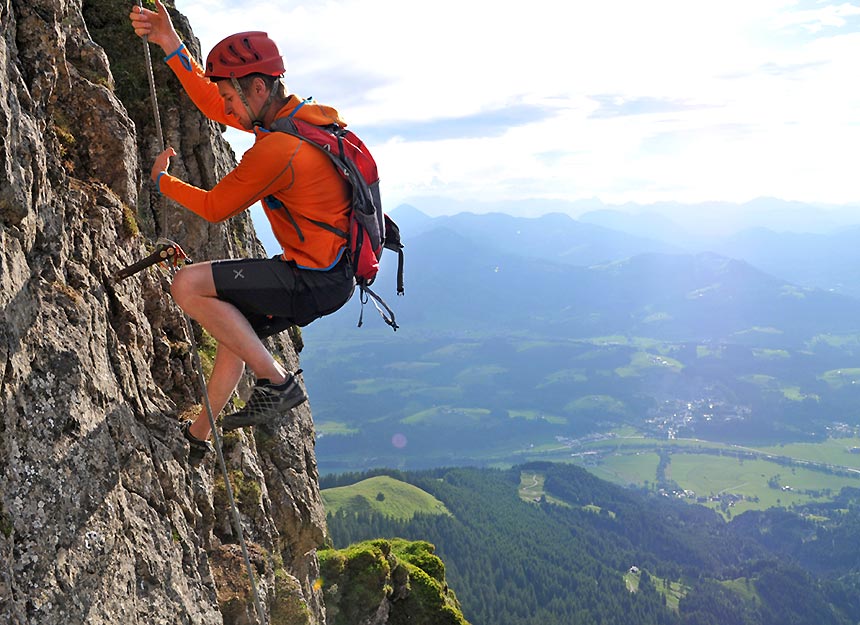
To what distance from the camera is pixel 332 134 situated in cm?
738

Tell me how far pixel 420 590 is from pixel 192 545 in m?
25.8

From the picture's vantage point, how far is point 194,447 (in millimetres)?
9859

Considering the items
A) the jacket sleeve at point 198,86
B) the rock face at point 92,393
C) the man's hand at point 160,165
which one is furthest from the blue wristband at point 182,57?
the man's hand at point 160,165

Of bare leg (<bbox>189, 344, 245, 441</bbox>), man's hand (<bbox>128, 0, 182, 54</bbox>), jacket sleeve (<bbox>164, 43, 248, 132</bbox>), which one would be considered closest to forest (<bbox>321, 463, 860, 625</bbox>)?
bare leg (<bbox>189, 344, 245, 441</bbox>)

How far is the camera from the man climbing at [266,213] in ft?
23.5

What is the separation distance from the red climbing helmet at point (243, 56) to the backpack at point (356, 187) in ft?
1.81

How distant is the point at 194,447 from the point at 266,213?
4.08 meters

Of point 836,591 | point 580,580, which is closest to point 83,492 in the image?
point 580,580

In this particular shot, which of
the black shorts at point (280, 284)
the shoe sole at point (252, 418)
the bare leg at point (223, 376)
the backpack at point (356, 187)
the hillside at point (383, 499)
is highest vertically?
the backpack at point (356, 187)

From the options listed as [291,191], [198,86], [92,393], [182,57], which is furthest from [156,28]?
[92,393]

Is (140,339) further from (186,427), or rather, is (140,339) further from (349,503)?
(349,503)

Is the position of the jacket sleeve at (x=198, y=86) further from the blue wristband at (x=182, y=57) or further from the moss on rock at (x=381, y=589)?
the moss on rock at (x=381, y=589)

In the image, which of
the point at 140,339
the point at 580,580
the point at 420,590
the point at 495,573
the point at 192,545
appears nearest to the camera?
the point at 192,545

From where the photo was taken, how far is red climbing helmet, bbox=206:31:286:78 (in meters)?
7.14
